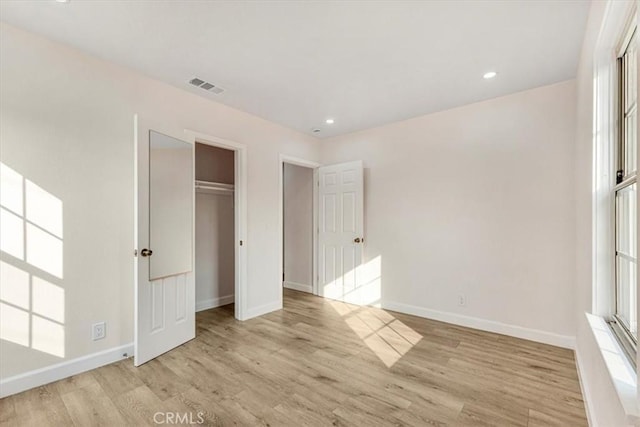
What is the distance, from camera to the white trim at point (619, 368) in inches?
35.3

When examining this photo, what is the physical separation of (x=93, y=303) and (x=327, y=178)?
128 inches

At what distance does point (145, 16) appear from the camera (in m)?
1.92

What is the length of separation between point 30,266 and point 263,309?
2354 millimetres

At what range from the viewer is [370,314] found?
376 centimetres

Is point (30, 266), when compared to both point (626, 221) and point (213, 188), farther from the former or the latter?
point (626, 221)

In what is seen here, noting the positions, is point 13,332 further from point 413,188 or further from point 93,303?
point 413,188

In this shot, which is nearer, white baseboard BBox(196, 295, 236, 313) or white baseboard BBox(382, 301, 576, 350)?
white baseboard BBox(382, 301, 576, 350)

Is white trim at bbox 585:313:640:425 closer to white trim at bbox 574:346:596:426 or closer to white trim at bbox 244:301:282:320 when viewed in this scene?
white trim at bbox 574:346:596:426

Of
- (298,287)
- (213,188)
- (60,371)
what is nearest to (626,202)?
(60,371)

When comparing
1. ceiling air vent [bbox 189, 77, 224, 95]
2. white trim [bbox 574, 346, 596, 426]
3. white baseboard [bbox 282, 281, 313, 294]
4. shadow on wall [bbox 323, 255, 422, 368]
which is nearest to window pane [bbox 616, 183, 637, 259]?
white trim [bbox 574, 346, 596, 426]

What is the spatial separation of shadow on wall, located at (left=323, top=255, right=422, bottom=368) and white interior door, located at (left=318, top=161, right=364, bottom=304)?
15 millimetres

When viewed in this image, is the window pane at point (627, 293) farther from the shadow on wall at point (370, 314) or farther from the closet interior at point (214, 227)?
the closet interior at point (214, 227)

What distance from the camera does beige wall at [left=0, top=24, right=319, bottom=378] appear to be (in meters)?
2.06

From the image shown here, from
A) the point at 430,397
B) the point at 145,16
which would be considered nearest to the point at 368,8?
the point at 145,16
